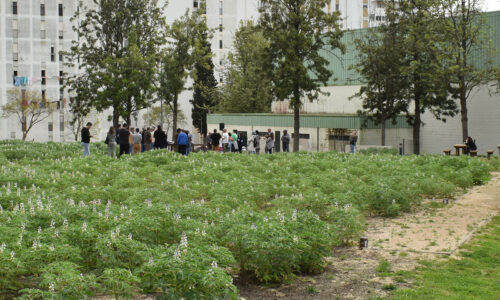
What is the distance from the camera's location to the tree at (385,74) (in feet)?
133

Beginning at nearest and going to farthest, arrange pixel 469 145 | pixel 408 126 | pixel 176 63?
pixel 469 145
pixel 176 63
pixel 408 126

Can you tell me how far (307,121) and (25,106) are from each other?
125 feet

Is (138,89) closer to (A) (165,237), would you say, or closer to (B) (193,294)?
(A) (165,237)

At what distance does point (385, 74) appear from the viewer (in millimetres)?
40781

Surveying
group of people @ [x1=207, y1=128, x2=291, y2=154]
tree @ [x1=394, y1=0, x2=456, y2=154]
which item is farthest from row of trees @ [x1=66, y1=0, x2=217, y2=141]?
tree @ [x1=394, y1=0, x2=456, y2=154]

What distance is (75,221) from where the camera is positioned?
9.92 metres

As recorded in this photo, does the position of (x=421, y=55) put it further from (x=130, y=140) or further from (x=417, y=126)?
(x=130, y=140)

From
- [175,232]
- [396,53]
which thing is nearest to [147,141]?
[396,53]

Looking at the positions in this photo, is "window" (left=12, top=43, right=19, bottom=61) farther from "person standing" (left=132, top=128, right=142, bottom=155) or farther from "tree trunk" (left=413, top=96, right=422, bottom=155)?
"tree trunk" (left=413, top=96, right=422, bottom=155)

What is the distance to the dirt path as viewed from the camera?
27.8 ft

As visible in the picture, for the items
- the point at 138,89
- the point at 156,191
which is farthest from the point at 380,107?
the point at 156,191

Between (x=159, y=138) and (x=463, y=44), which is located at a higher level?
(x=463, y=44)

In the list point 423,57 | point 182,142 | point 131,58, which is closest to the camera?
point 182,142

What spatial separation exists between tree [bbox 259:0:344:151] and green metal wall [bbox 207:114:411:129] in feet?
20.3
